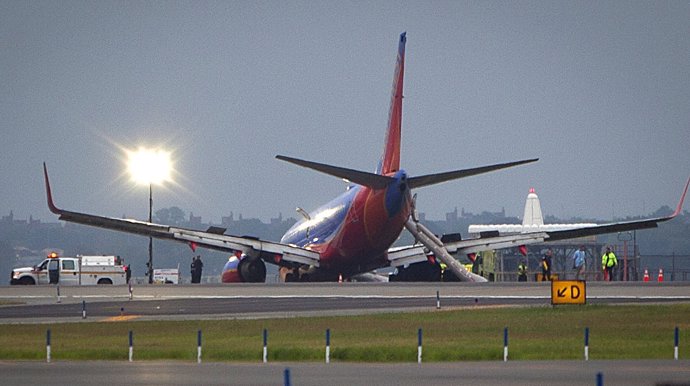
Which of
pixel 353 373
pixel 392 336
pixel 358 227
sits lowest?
pixel 353 373

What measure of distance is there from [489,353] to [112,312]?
1009 inches

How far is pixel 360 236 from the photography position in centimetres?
8862

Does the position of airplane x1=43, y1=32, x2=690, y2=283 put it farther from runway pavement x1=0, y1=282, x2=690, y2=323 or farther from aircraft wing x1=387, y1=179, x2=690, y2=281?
runway pavement x1=0, y1=282, x2=690, y2=323

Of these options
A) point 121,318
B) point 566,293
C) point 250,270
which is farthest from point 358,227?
point 121,318

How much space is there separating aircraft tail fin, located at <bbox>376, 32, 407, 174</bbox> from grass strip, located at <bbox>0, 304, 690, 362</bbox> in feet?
89.8

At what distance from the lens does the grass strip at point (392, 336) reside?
45.6 metres

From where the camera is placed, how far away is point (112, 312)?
219ft

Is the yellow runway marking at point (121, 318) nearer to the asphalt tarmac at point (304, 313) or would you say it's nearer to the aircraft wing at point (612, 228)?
the asphalt tarmac at point (304, 313)

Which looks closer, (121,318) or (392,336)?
(392,336)

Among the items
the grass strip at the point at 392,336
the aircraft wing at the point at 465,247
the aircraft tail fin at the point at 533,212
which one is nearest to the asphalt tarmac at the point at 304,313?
the grass strip at the point at 392,336

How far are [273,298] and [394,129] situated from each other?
17.9m

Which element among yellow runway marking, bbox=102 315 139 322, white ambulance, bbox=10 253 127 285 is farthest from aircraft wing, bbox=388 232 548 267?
yellow runway marking, bbox=102 315 139 322

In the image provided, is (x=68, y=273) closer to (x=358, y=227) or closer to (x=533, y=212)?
(x=358, y=227)

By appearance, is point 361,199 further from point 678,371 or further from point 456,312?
point 678,371
